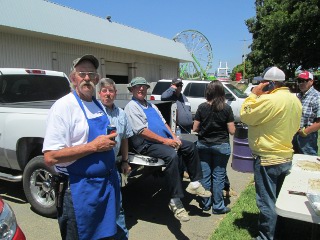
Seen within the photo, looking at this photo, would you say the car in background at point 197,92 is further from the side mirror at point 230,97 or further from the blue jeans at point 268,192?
the blue jeans at point 268,192

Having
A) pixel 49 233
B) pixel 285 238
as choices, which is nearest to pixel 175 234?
pixel 285 238

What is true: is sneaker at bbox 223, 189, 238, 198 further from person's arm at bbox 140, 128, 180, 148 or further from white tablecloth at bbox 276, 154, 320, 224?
white tablecloth at bbox 276, 154, 320, 224

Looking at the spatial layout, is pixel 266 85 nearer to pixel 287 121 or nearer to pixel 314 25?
Result: pixel 287 121

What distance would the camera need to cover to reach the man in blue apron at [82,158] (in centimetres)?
231

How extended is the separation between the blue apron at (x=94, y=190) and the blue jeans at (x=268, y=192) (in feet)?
5.60

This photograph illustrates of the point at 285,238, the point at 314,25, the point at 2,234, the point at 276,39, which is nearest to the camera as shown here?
the point at 2,234

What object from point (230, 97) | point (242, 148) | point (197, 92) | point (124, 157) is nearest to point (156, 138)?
point (124, 157)

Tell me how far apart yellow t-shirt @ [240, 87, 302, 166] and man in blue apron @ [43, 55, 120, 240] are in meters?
1.60

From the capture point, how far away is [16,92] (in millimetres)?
5559

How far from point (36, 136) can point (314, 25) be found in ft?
80.0

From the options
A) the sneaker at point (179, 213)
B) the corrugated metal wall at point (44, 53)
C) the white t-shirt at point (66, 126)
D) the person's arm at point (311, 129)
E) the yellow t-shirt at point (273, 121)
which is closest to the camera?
the white t-shirt at point (66, 126)

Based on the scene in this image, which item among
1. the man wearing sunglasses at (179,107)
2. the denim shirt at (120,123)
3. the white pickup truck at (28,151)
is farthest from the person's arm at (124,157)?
the man wearing sunglasses at (179,107)

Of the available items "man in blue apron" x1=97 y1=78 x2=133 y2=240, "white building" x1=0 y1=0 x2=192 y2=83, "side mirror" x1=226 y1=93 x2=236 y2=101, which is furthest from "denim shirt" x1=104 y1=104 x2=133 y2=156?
"white building" x1=0 y1=0 x2=192 y2=83

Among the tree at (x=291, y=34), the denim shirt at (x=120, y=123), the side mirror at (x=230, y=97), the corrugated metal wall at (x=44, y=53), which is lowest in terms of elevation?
the denim shirt at (x=120, y=123)
